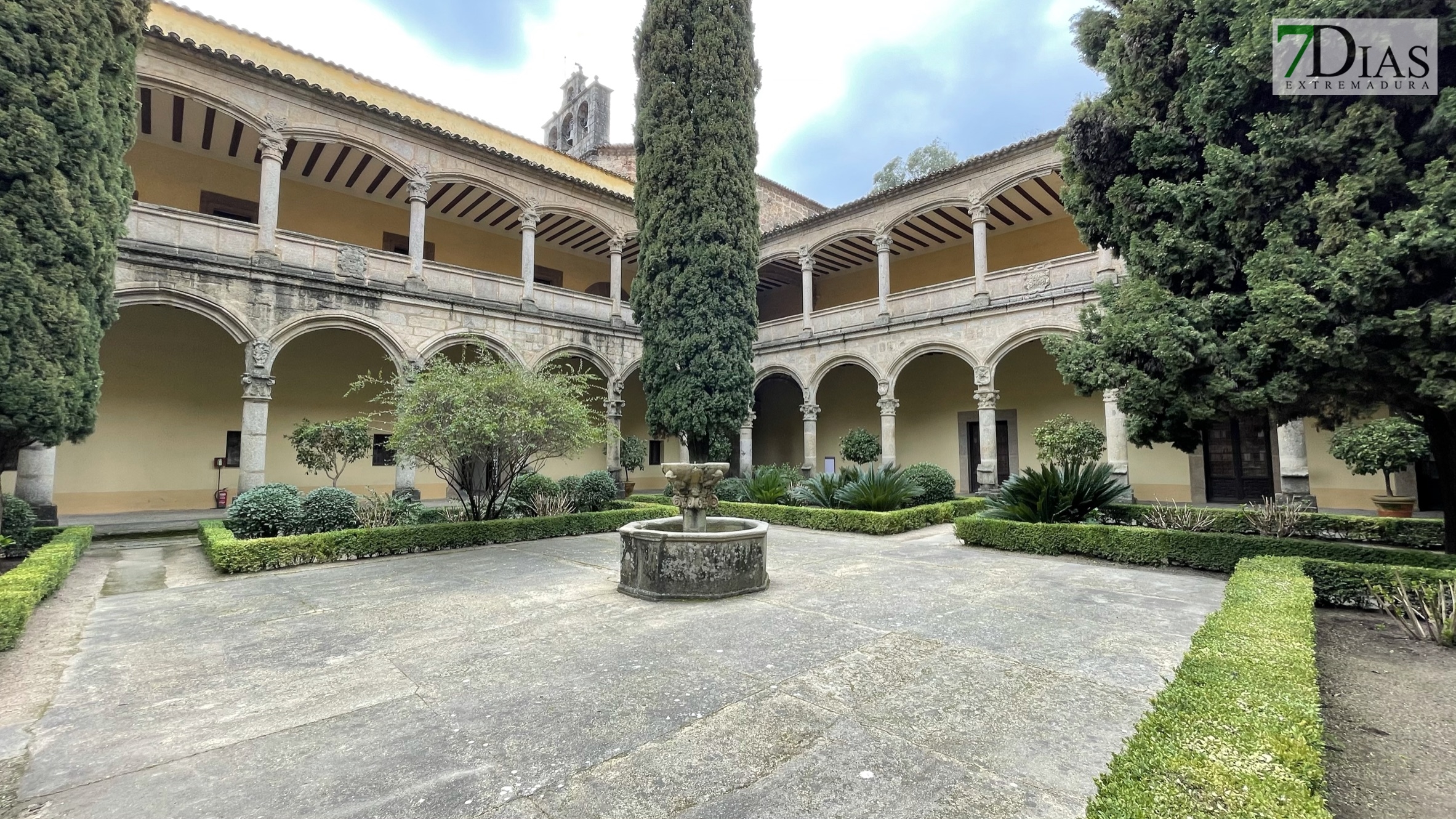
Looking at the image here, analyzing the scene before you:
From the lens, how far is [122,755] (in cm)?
259

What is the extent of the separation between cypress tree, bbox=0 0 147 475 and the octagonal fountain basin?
626cm

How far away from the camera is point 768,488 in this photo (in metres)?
11.9

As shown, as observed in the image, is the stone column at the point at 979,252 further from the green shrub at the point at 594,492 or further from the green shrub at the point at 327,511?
the green shrub at the point at 327,511

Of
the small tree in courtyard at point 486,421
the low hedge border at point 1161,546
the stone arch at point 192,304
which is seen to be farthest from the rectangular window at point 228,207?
the low hedge border at point 1161,546

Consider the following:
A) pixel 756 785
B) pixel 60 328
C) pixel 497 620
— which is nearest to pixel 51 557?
pixel 60 328

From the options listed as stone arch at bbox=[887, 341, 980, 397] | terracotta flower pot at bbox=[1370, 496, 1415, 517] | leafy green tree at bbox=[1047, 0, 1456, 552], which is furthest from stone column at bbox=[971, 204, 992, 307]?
terracotta flower pot at bbox=[1370, 496, 1415, 517]

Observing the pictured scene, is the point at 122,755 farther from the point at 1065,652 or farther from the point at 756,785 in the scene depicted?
the point at 1065,652

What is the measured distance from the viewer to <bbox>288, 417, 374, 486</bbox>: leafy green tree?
905 cm

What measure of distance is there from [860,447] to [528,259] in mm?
9103

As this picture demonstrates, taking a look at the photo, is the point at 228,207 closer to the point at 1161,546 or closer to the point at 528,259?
the point at 528,259

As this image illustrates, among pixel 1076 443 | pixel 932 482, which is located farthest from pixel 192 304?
pixel 1076 443

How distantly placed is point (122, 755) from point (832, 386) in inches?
703

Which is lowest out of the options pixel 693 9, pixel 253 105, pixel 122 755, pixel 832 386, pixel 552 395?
pixel 122 755

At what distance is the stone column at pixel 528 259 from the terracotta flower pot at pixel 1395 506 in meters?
16.1
